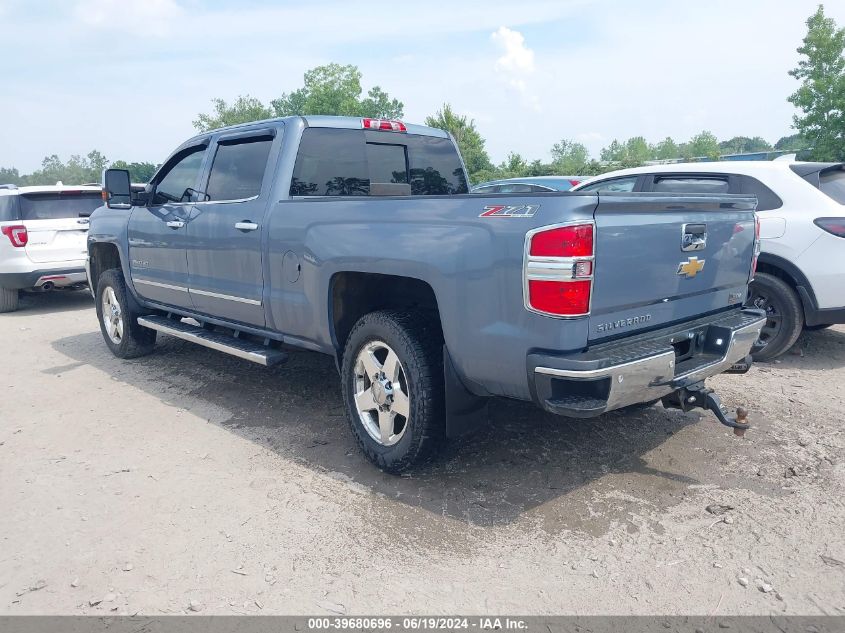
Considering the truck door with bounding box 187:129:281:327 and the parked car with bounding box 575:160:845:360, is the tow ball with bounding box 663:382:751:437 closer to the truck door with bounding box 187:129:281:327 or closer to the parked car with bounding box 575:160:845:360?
the parked car with bounding box 575:160:845:360

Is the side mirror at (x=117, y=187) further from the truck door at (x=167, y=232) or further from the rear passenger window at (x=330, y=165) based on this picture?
the rear passenger window at (x=330, y=165)

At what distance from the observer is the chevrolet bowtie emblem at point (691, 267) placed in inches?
136

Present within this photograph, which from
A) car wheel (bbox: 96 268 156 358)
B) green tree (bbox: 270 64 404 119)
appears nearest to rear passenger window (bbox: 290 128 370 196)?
car wheel (bbox: 96 268 156 358)

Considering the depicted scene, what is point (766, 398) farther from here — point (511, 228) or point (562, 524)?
point (511, 228)

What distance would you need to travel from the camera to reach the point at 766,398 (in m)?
4.93

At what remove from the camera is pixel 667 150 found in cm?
11362

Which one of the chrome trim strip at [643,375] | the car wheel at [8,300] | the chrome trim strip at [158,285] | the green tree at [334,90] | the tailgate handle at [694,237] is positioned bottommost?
the car wheel at [8,300]

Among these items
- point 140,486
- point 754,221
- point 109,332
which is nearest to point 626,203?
point 754,221

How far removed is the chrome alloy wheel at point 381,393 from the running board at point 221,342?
2.76ft

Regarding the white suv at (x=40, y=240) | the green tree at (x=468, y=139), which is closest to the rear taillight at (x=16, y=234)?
the white suv at (x=40, y=240)

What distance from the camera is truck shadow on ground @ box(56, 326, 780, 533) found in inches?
137

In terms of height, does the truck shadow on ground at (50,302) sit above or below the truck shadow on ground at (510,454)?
above

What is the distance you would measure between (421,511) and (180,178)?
12.1ft

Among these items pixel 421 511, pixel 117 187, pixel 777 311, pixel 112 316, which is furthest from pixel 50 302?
pixel 777 311
